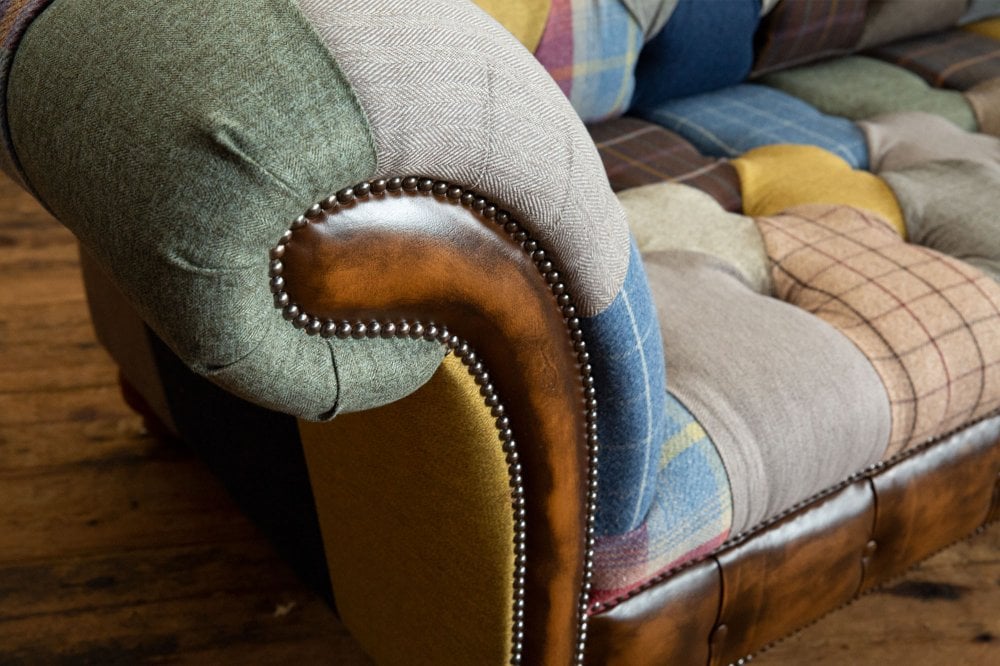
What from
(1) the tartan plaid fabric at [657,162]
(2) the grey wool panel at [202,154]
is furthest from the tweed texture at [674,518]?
(1) the tartan plaid fabric at [657,162]

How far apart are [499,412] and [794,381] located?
0.28m

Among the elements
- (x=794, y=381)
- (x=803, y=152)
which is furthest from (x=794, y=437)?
(x=803, y=152)

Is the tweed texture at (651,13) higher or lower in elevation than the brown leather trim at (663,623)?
higher

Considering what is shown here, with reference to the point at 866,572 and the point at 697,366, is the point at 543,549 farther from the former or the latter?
the point at 866,572

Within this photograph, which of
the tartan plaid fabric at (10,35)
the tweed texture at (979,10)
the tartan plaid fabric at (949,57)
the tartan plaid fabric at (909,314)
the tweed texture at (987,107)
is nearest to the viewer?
the tartan plaid fabric at (10,35)

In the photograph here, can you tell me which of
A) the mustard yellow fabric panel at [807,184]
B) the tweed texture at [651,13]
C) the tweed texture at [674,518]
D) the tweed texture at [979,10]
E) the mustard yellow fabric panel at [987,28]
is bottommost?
the tweed texture at [674,518]

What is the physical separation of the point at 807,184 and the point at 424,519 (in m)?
0.64

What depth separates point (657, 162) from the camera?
1.18 meters

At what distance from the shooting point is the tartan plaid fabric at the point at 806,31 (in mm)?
1408

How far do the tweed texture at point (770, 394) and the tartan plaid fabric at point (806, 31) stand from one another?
2.18 ft

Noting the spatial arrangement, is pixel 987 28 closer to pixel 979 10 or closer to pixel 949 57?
pixel 979 10

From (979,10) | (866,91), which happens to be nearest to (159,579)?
(866,91)

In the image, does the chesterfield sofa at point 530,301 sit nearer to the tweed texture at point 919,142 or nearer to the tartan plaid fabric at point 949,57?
the tweed texture at point 919,142

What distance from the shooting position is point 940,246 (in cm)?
105
